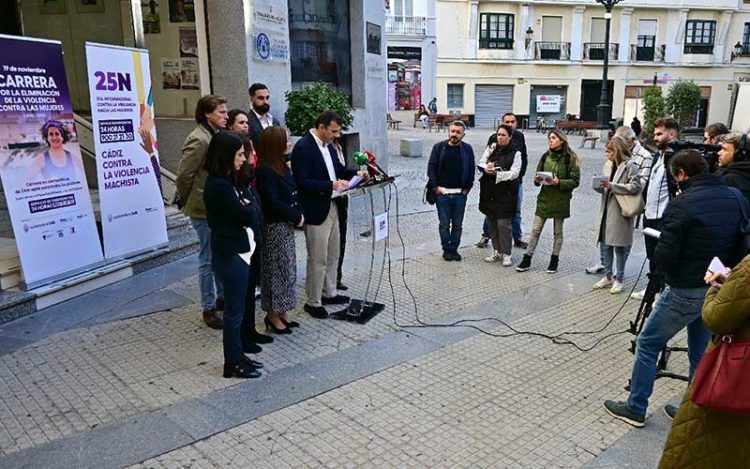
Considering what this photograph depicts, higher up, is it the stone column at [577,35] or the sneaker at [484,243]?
the stone column at [577,35]

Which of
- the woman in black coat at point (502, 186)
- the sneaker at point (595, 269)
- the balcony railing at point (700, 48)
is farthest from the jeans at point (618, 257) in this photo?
the balcony railing at point (700, 48)

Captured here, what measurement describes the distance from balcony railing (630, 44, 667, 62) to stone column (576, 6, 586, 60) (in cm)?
372

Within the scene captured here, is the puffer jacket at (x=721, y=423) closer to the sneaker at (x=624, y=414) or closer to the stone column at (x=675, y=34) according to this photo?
the sneaker at (x=624, y=414)

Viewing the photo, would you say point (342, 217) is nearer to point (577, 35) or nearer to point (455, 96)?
point (455, 96)

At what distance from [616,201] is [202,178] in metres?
4.43

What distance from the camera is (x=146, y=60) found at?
23.2ft

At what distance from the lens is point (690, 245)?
3.67 meters

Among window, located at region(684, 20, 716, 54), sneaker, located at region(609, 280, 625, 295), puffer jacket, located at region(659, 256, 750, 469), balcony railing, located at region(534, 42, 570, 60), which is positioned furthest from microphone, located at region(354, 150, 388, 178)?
window, located at region(684, 20, 716, 54)

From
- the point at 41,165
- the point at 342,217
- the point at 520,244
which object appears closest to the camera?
the point at 41,165

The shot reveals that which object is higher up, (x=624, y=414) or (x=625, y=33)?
(x=625, y=33)

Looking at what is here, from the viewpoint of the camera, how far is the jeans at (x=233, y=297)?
4344mm

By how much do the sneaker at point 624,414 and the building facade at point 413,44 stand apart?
36.7 m

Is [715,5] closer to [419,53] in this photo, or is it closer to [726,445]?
[419,53]

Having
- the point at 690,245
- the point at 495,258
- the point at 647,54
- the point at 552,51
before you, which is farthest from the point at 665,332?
the point at 647,54
